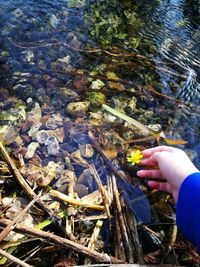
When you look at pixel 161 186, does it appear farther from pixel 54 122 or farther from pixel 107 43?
pixel 107 43

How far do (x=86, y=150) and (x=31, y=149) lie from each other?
50 centimetres

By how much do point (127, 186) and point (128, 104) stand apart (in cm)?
115

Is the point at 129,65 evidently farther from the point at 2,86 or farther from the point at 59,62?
the point at 2,86

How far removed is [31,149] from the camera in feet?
9.49

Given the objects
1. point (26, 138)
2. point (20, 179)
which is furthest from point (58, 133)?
point (20, 179)

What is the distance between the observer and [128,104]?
3533mm

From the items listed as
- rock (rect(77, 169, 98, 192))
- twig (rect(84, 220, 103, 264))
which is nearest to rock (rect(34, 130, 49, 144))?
rock (rect(77, 169, 98, 192))

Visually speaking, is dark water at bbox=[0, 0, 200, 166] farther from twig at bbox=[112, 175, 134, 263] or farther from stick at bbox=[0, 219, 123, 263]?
stick at bbox=[0, 219, 123, 263]

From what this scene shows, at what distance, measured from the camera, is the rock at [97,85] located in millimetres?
3623

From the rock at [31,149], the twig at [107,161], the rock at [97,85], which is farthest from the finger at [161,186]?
the rock at [97,85]

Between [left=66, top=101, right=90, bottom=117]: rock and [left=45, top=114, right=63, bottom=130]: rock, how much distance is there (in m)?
0.13

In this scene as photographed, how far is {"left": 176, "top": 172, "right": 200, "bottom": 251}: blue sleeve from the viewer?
1.85m

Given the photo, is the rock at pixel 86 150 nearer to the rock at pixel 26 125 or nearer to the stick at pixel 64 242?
the rock at pixel 26 125

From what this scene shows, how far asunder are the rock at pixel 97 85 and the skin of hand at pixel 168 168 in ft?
4.25
